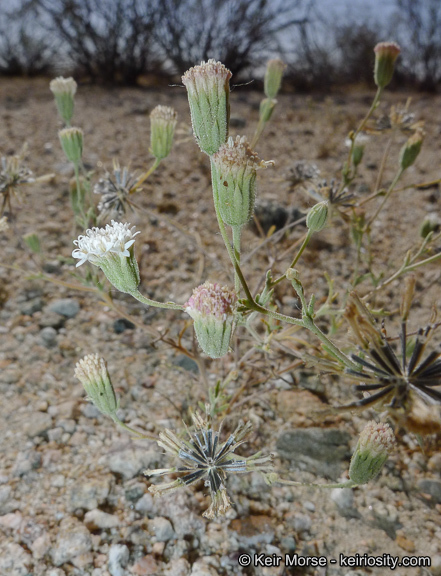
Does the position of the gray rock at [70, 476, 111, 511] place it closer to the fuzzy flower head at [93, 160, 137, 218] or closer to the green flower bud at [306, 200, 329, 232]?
the fuzzy flower head at [93, 160, 137, 218]

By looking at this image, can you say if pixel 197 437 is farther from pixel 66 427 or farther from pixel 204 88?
pixel 204 88

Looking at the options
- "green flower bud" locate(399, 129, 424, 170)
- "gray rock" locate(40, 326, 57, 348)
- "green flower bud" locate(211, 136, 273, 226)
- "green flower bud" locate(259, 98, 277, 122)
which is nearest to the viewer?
"green flower bud" locate(211, 136, 273, 226)

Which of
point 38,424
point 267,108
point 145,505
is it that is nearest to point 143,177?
point 267,108

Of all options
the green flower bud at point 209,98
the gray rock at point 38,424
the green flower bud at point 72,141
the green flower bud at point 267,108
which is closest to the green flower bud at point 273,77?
the green flower bud at point 267,108

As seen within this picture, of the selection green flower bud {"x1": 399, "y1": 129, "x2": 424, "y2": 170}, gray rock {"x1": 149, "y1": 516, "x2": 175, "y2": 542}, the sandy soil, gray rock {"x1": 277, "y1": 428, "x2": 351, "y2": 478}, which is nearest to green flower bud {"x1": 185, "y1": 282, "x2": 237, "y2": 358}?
the sandy soil

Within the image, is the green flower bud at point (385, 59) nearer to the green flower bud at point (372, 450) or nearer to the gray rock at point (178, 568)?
the green flower bud at point (372, 450)

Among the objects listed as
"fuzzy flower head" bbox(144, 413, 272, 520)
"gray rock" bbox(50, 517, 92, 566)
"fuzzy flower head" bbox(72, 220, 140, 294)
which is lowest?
"gray rock" bbox(50, 517, 92, 566)

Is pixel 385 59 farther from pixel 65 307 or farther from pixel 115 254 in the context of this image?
pixel 65 307
